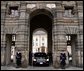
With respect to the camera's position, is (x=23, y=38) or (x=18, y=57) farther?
(x=23, y=38)

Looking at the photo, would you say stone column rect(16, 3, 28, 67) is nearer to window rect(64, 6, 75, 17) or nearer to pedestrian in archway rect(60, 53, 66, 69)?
pedestrian in archway rect(60, 53, 66, 69)

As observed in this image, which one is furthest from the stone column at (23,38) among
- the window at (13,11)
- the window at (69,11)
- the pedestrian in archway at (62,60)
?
the window at (69,11)

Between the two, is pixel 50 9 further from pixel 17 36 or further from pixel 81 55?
pixel 81 55

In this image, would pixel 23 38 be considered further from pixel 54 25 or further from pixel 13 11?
pixel 13 11

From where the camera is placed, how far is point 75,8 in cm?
2225

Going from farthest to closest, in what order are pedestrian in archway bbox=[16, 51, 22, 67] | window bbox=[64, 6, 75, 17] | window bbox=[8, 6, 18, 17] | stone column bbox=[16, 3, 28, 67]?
window bbox=[8, 6, 18, 17] < window bbox=[64, 6, 75, 17] < stone column bbox=[16, 3, 28, 67] < pedestrian in archway bbox=[16, 51, 22, 67]

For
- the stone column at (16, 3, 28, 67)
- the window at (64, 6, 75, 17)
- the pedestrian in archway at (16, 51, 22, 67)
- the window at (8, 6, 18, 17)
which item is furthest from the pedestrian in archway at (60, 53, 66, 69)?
the window at (8, 6, 18, 17)

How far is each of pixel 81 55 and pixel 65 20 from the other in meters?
4.27

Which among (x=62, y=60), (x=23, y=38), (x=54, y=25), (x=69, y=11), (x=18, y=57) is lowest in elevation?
(x=62, y=60)

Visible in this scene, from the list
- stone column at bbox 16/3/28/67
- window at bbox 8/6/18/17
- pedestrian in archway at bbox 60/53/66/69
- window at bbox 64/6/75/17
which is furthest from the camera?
window at bbox 8/6/18/17

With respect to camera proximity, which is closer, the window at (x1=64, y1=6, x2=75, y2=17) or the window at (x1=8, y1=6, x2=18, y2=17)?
the window at (x1=64, y1=6, x2=75, y2=17)

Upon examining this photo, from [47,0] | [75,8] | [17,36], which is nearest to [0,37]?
[17,36]

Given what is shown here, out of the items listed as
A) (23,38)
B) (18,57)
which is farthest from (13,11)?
(18,57)

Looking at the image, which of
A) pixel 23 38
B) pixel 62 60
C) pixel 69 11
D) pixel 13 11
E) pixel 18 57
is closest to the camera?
pixel 62 60
